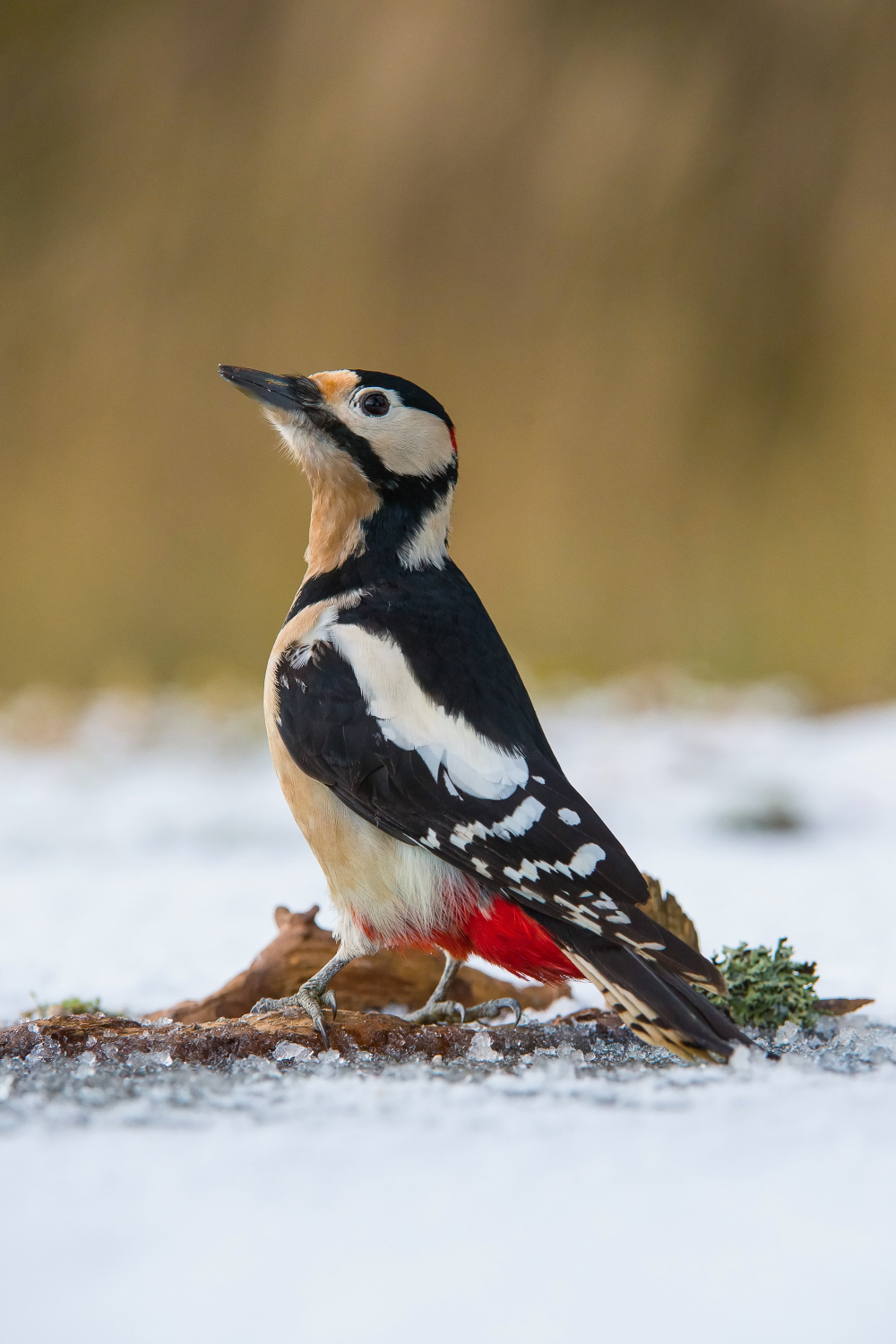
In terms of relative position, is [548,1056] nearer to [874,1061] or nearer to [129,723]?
[874,1061]

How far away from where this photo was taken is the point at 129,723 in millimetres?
3660

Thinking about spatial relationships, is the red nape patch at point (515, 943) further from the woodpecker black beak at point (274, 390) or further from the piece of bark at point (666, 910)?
the woodpecker black beak at point (274, 390)

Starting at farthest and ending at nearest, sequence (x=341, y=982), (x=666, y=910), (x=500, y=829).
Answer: (x=341, y=982) → (x=666, y=910) → (x=500, y=829)

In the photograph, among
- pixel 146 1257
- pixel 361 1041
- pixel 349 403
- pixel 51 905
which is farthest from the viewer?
pixel 51 905

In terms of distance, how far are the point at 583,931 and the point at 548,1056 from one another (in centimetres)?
16

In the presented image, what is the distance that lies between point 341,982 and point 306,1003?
23 centimetres

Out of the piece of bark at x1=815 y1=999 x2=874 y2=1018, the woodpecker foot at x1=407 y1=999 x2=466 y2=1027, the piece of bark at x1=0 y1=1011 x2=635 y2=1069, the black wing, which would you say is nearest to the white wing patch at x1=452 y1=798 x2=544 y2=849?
the black wing

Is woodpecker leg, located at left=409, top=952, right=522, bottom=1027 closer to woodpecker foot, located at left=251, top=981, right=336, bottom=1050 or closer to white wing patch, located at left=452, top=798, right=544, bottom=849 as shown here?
woodpecker foot, located at left=251, top=981, right=336, bottom=1050

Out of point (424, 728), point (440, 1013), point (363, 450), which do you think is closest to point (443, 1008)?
point (440, 1013)

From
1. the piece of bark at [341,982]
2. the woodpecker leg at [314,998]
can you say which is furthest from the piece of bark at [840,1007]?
the woodpecker leg at [314,998]

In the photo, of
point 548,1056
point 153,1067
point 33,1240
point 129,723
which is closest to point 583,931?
point 548,1056

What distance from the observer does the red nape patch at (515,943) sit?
48.4 inches

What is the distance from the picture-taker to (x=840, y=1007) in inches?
56.2

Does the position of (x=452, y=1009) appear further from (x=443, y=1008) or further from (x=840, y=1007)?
(x=840, y=1007)
